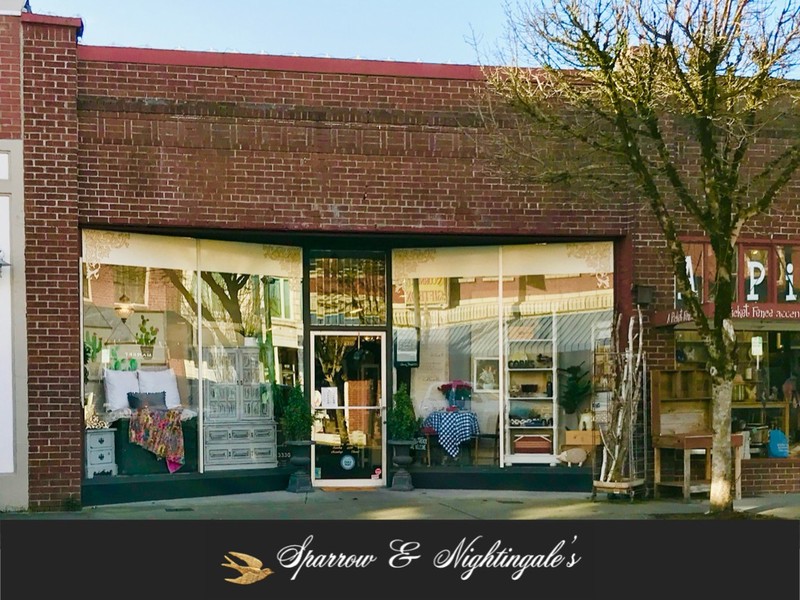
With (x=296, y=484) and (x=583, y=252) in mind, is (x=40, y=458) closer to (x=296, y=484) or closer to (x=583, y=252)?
(x=296, y=484)

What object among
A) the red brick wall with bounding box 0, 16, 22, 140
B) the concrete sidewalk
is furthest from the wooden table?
the red brick wall with bounding box 0, 16, 22, 140

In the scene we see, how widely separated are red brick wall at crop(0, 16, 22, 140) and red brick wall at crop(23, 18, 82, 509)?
10 cm

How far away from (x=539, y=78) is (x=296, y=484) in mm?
5983

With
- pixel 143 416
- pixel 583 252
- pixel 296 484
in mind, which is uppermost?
pixel 583 252

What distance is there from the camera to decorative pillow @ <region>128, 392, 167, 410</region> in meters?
14.2

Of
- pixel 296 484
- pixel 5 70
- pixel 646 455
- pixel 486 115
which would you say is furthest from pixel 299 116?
pixel 646 455

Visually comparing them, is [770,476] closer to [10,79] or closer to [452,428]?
[452,428]

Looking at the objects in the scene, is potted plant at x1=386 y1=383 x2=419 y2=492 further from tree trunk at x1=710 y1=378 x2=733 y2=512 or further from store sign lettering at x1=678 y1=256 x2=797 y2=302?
store sign lettering at x1=678 y1=256 x2=797 y2=302

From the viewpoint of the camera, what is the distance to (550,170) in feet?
Result: 41.1

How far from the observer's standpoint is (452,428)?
15203 millimetres

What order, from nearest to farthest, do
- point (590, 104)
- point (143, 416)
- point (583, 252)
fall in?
point (590, 104)
point (143, 416)
point (583, 252)

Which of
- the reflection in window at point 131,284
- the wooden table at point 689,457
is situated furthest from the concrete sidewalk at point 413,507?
the reflection in window at point 131,284

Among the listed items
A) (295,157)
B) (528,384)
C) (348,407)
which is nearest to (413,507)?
(348,407)
